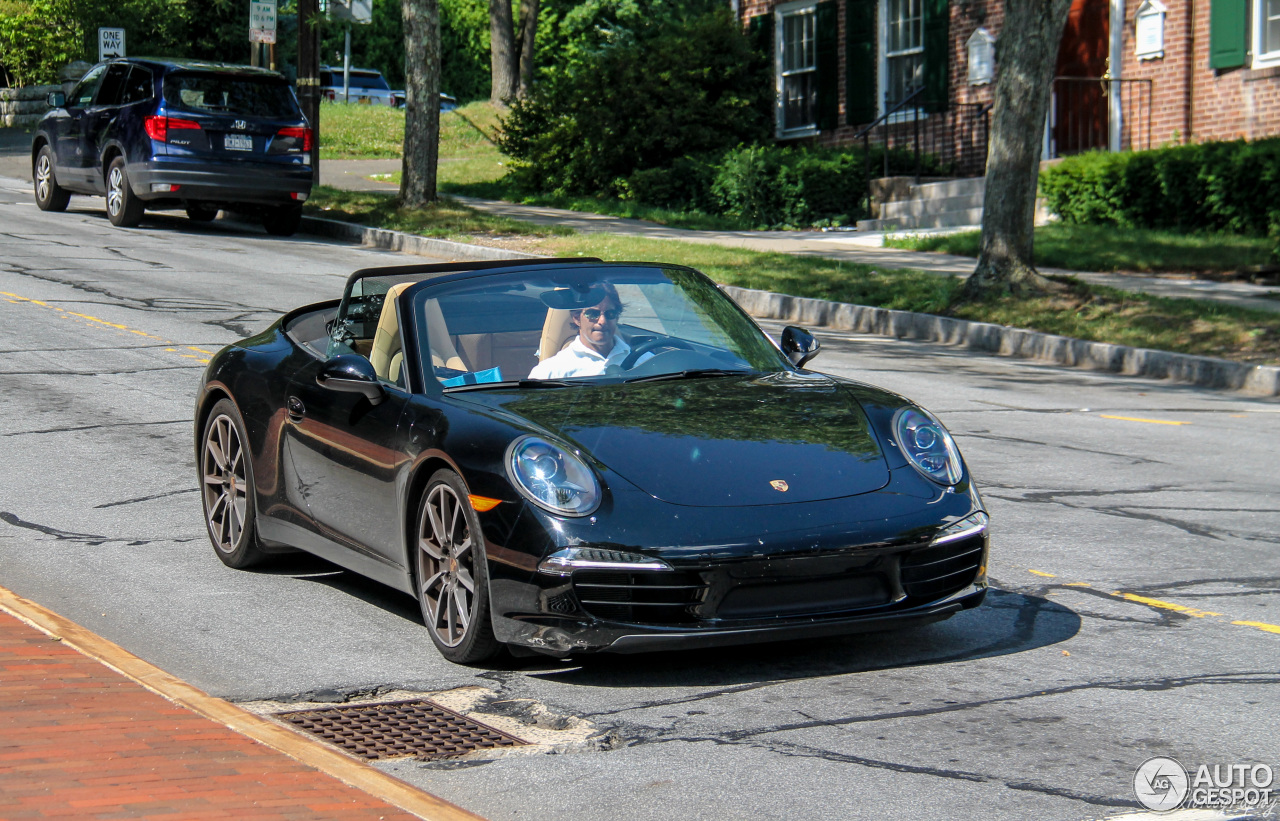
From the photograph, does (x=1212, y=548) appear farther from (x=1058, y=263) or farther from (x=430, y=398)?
(x=1058, y=263)

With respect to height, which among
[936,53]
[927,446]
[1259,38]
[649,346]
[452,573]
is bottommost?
[452,573]

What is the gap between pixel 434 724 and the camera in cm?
477

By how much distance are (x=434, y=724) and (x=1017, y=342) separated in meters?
10.5

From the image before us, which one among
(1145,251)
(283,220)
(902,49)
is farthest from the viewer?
(902,49)

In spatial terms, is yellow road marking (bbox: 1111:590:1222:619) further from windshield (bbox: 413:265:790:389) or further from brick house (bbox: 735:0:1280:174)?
brick house (bbox: 735:0:1280:174)

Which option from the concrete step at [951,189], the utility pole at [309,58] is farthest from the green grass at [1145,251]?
the utility pole at [309,58]

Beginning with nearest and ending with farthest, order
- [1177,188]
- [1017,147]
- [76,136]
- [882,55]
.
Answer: [1017,147], [1177,188], [76,136], [882,55]

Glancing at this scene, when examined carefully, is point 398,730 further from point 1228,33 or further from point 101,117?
point 1228,33

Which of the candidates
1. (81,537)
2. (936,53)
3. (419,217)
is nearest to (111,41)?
(419,217)

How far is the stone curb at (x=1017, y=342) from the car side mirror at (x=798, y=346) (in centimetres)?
705

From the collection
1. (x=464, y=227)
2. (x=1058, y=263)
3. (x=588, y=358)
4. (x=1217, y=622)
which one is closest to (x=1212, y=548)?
(x=1217, y=622)

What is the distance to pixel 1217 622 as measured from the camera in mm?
5672

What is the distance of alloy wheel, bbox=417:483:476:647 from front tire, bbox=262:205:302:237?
16743 mm

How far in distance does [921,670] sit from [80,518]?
4.45 meters
